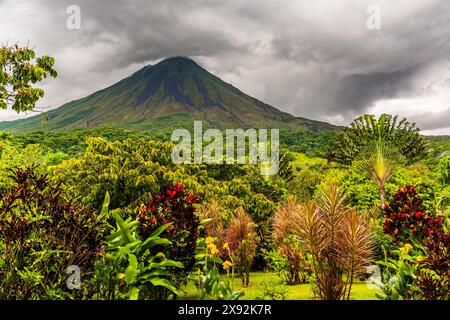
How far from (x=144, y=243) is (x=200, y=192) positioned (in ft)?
21.1

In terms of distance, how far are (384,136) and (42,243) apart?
2532 cm

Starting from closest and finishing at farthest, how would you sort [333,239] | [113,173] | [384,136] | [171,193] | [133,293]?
[133,293], [171,193], [333,239], [113,173], [384,136]

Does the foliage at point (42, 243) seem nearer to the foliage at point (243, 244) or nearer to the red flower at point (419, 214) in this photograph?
the red flower at point (419, 214)

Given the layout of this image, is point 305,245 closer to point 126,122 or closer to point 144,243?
point 144,243

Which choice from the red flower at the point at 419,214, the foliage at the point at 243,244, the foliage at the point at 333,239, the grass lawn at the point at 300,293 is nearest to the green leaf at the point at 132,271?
the grass lawn at the point at 300,293

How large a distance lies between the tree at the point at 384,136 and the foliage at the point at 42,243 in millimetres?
22766

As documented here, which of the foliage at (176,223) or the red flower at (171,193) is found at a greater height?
the red flower at (171,193)

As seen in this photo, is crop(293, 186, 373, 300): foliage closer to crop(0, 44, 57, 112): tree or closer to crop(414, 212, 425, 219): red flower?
crop(414, 212, 425, 219): red flower

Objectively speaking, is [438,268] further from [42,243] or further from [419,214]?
[42,243]

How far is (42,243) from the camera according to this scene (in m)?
3.72

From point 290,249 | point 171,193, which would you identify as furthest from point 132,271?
point 290,249

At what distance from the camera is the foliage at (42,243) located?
354cm

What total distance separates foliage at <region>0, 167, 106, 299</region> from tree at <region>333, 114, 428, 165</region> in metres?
22.8

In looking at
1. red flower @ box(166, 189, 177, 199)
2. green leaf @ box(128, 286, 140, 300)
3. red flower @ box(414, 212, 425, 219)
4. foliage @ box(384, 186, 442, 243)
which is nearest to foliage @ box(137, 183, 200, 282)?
red flower @ box(166, 189, 177, 199)
